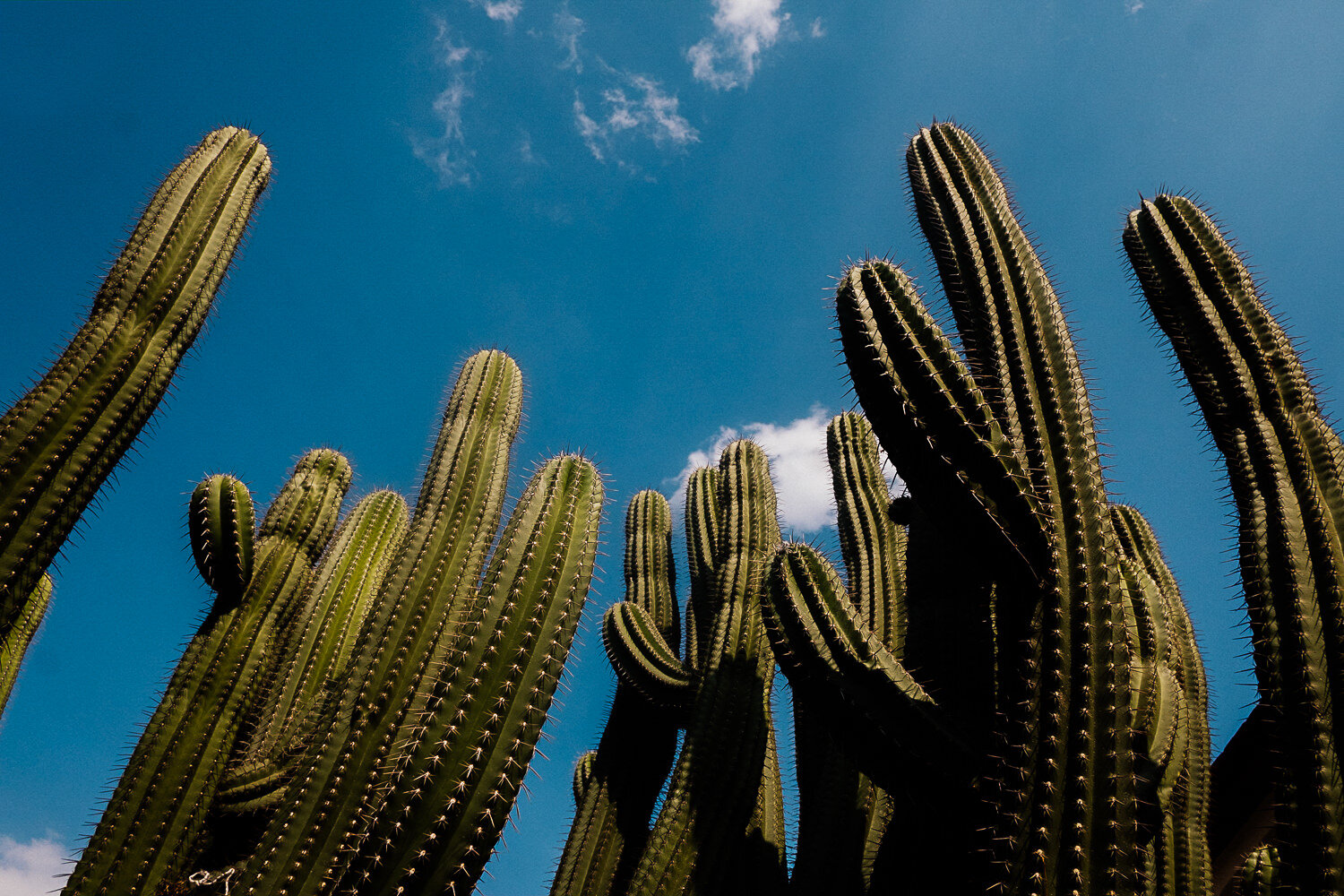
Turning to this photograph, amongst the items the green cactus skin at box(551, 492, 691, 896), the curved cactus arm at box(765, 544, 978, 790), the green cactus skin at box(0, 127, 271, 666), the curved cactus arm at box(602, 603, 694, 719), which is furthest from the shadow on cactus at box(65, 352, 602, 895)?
the green cactus skin at box(551, 492, 691, 896)

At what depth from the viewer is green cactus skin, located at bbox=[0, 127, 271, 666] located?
2.97 m

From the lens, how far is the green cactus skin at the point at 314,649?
13.7ft

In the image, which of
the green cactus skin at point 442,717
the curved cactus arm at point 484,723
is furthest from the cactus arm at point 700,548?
the curved cactus arm at point 484,723

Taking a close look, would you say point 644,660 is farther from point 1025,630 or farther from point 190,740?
point 1025,630

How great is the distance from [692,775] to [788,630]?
153cm

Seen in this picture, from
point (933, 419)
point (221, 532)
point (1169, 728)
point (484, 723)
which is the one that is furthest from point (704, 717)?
point (221, 532)

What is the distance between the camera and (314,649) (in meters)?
4.89

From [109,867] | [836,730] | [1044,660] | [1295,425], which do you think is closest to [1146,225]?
[1295,425]

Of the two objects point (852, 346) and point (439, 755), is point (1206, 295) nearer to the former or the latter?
point (852, 346)

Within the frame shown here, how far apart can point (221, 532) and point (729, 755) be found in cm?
353

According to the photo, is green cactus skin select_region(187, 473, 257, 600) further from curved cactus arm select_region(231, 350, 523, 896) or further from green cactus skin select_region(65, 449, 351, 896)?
curved cactus arm select_region(231, 350, 523, 896)

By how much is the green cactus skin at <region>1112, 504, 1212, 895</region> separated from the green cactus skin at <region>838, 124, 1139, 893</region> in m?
0.23

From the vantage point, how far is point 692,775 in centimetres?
470

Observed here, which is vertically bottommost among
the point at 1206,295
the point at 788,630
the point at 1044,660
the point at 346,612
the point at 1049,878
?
the point at 1049,878
